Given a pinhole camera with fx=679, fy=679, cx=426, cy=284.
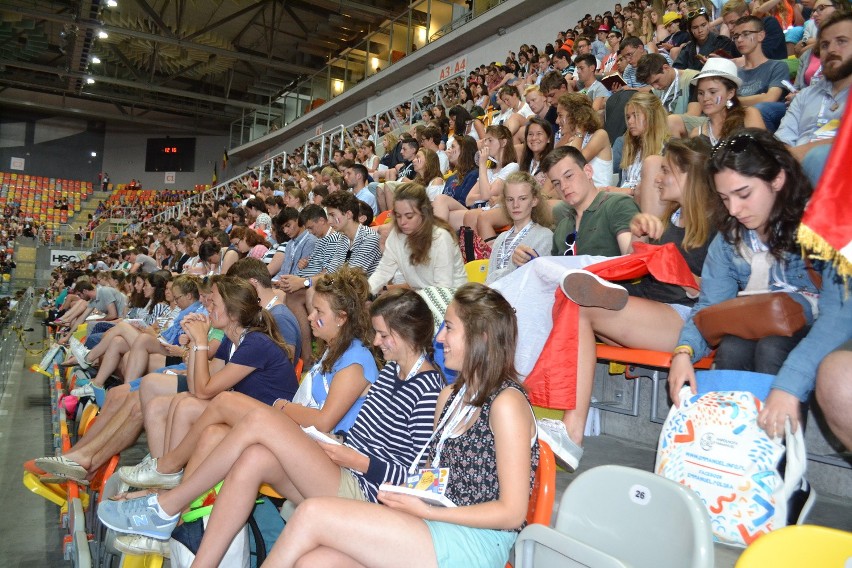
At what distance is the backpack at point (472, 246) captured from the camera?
4387 millimetres

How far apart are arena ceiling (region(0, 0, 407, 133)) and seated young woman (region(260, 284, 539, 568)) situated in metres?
15.8

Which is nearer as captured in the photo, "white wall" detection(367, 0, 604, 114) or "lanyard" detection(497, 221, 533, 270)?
"lanyard" detection(497, 221, 533, 270)

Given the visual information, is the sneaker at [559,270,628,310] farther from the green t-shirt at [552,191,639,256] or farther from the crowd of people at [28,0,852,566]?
the green t-shirt at [552,191,639,256]

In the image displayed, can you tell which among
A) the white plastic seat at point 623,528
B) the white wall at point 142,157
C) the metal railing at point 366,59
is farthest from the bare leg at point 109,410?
the white wall at point 142,157

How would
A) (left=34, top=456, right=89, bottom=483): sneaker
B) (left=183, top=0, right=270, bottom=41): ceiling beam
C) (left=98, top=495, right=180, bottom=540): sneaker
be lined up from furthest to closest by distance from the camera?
1. (left=183, top=0, right=270, bottom=41): ceiling beam
2. (left=34, top=456, right=89, bottom=483): sneaker
3. (left=98, top=495, right=180, bottom=540): sneaker

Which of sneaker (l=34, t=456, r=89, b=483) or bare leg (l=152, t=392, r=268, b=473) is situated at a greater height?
bare leg (l=152, t=392, r=268, b=473)

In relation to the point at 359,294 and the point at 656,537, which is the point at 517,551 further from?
the point at 359,294

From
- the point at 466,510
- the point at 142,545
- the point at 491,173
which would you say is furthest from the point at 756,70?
the point at 142,545

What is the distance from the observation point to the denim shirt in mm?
1615

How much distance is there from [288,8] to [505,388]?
18.2 metres

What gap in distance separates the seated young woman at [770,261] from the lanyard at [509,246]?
4.47 ft

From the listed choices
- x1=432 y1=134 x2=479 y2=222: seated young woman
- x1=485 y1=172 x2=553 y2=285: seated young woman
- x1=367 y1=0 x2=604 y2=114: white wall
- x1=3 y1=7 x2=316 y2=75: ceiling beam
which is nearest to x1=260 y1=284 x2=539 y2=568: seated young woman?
x1=485 y1=172 x2=553 y2=285: seated young woman

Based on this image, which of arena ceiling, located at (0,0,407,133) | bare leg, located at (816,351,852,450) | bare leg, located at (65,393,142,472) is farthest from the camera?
arena ceiling, located at (0,0,407,133)

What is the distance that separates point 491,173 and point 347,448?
3306 mm
